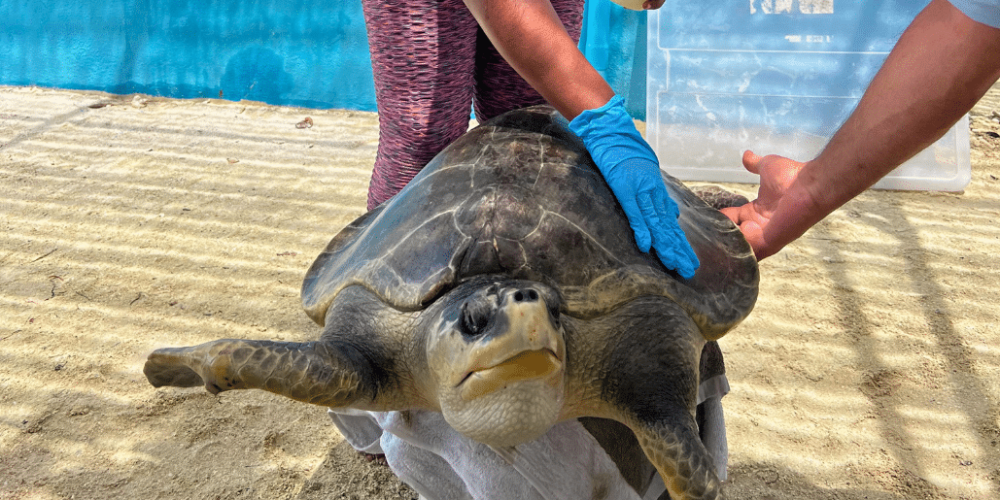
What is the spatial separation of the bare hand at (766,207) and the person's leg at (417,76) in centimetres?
69

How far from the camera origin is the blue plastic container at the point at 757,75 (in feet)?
10.4

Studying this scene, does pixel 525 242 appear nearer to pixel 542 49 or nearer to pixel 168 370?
pixel 542 49

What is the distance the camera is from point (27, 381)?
1836mm

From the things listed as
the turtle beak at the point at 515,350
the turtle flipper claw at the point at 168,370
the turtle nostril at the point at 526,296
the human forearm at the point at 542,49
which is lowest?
the turtle flipper claw at the point at 168,370

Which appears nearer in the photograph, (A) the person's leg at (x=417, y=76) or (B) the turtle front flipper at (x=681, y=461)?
(B) the turtle front flipper at (x=681, y=461)

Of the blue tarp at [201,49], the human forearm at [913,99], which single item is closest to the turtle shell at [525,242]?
the human forearm at [913,99]

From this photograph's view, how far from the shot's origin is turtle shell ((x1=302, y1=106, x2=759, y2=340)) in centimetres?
104

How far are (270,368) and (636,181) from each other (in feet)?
2.22

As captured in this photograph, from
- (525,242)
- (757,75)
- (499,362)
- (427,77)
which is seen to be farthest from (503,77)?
(757,75)

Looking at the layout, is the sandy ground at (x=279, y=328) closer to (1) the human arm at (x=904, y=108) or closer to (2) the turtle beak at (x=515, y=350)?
(1) the human arm at (x=904, y=108)

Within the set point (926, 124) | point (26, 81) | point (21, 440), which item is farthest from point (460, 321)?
point (26, 81)

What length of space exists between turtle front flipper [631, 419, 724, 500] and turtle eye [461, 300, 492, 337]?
0.90 feet

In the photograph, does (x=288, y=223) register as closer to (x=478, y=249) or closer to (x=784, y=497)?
(x=478, y=249)

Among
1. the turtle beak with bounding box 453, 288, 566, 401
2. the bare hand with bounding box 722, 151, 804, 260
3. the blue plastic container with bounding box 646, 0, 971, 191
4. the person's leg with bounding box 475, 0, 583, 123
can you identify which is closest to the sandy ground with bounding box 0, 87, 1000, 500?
the blue plastic container with bounding box 646, 0, 971, 191
